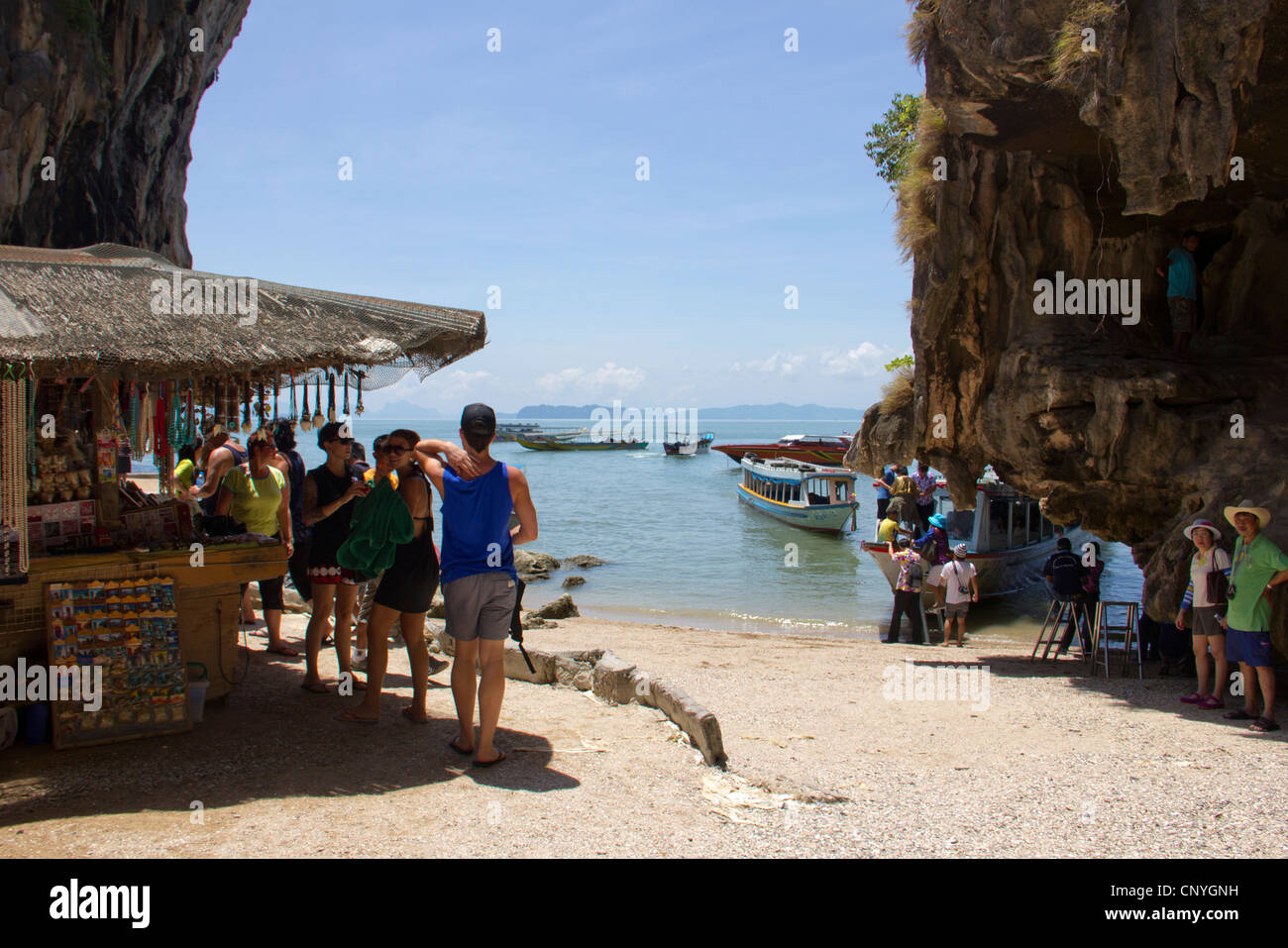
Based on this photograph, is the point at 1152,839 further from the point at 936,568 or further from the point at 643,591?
the point at 643,591

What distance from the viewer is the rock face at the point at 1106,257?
340 inches

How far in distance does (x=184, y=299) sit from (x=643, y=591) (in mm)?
19332

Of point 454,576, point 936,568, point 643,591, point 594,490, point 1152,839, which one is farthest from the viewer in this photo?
point 594,490

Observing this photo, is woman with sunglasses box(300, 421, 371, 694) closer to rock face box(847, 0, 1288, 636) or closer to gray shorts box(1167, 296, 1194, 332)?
rock face box(847, 0, 1288, 636)

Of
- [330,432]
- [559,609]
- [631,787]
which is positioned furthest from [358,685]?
[559,609]

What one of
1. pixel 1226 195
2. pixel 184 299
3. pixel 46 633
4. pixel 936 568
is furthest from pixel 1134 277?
pixel 46 633

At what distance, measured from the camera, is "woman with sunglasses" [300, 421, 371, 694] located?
643 centimetres

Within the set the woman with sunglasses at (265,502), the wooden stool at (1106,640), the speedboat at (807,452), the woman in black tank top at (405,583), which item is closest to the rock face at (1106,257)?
the wooden stool at (1106,640)

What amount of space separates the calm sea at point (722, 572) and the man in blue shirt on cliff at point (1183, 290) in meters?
7.76

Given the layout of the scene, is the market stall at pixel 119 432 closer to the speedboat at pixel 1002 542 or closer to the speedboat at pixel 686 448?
the speedboat at pixel 1002 542

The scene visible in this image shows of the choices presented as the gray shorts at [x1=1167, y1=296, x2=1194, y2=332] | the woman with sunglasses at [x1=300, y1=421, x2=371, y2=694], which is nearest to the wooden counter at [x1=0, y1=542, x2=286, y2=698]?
the woman with sunglasses at [x1=300, y1=421, x2=371, y2=694]

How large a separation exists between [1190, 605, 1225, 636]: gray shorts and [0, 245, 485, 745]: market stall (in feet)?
23.8

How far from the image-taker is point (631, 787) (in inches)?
206

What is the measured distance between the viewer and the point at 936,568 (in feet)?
55.8
